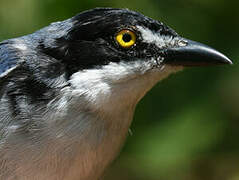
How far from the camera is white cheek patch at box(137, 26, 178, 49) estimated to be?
13.9ft

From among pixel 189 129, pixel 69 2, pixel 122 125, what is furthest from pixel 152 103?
pixel 122 125

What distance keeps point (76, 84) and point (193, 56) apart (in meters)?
A: 0.91

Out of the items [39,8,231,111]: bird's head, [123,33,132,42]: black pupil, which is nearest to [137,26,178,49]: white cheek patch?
[39,8,231,111]: bird's head

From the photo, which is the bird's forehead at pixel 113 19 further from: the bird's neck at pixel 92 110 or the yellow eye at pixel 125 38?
the bird's neck at pixel 92 110

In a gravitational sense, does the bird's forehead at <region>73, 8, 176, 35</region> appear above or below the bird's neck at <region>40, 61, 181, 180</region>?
above

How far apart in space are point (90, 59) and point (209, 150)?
2391 mm

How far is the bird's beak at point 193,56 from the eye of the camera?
4.30 m

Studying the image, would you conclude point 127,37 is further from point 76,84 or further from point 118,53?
point 76,84

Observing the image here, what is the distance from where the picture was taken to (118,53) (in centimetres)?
418

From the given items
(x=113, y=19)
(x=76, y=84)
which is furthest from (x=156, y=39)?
(x=76, y=84)

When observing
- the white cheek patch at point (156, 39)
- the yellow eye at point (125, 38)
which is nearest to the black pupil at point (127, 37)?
the yellow eye at point (125, 38)

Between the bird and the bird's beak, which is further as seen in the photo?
the bird's beak

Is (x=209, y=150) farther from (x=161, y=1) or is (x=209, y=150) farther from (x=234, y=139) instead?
(x=161, y=1)

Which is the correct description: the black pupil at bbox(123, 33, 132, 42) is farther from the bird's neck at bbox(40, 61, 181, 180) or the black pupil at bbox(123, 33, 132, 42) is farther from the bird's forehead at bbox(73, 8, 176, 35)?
the bird's neck at bbox(40, 61, 181, 180)
